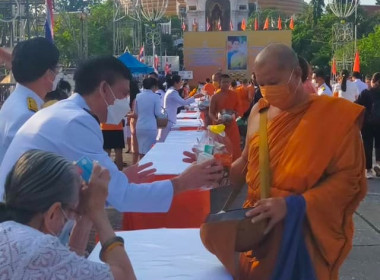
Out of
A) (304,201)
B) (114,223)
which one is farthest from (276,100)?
(114,223)

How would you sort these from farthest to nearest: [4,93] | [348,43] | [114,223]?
[348,43] → [4,93] → [114,223]

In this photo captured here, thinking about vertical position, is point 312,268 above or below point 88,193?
below

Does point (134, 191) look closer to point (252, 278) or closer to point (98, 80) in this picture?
point (98, 80)

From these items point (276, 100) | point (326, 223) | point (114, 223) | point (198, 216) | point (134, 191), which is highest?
point (276, 100)

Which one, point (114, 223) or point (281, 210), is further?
point (114, 223)

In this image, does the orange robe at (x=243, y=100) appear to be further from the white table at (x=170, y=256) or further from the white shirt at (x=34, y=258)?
the white shirt at (x=34, y=258)

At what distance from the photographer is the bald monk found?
3.14 m

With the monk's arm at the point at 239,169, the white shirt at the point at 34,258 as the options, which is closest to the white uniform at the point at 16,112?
the monk's arm at the point at 239,169

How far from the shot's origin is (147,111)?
1005 cm

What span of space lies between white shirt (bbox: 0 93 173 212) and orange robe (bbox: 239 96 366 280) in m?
0.63

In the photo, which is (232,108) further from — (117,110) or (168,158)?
(117,110)

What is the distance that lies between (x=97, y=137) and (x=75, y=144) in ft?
0.40

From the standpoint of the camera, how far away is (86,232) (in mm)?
2547

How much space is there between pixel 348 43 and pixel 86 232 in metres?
46.8
